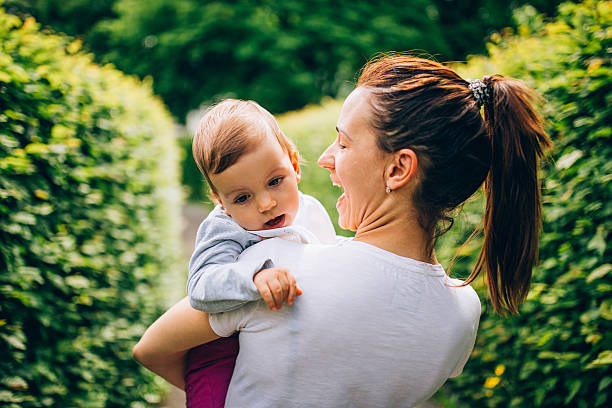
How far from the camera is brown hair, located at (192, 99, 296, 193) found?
1.69 metres

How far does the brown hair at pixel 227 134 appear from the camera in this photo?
1687mm

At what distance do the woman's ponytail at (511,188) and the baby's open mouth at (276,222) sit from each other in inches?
30.4

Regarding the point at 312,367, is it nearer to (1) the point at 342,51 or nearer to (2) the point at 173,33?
(1) the point at 342,51

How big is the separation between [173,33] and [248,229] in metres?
20.0

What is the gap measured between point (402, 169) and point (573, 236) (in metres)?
1.73

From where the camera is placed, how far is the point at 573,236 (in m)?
2.61

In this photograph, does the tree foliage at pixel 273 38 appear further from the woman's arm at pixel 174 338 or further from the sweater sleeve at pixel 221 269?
the woman's arm at pixel 174 338

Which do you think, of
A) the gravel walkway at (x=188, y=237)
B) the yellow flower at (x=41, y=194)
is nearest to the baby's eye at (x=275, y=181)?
the yellow flower at (x=41, y=194)

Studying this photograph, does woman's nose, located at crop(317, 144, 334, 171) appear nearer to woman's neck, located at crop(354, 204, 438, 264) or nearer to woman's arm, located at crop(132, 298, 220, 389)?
woman's neck, located at crop(354, 204, 438, 264)

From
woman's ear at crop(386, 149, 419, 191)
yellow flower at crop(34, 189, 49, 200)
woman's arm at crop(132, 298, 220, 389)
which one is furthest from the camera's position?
yellow flower at crop(34, 189, 49, 200)

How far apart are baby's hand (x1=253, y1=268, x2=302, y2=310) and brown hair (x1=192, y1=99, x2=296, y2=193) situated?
0.54 m

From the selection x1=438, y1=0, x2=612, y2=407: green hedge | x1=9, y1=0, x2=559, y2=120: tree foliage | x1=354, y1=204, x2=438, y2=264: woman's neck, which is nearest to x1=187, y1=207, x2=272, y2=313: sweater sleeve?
x1=354, y1=204, x2=438, y2=264: woman's neck

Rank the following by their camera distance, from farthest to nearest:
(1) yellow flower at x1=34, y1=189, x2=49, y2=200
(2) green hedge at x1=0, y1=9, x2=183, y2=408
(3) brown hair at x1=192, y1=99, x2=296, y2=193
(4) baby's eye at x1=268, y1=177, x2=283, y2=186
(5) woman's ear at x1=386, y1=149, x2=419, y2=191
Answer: (1) yellow flower at x1=34, y1=189, x2=49, y2=200 → (2) green hedge at x1=0, y1=9, x2=183, y2=408 → (4) baby's eye at x1=268, y1=177, x2=283, y2=186 → (3) brown hair at x1=192, y1=99, x2=296, y2=193 → (5) woman's ear at x1=386, y1=149, x2=419, y2=191

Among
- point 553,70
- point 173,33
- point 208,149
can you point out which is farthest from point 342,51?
point 208,149
